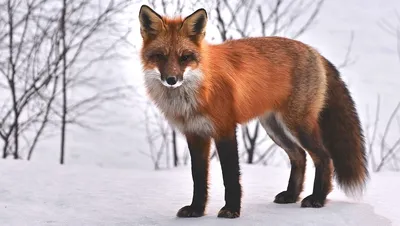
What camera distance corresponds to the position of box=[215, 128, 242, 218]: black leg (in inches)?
165

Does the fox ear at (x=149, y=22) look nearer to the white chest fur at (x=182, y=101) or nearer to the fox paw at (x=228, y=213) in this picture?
the white chest fur at (x=182, y=101)

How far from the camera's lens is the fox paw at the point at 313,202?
4766mm

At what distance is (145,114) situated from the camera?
29.1ft

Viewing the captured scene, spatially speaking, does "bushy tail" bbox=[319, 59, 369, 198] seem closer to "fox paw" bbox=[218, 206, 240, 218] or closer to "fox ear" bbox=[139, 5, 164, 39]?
"fox paw" bbox=[218, 206, 240, 218]

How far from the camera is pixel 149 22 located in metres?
4.12

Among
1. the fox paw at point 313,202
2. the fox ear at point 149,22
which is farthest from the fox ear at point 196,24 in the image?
the fox paw at point 313,202

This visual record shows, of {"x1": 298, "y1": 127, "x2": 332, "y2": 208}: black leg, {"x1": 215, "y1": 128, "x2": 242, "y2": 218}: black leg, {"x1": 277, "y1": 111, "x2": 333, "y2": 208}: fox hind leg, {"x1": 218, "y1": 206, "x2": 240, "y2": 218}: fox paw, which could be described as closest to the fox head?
{"x1": 215, "y1": 128, "x2": 242, "y2": 218}: black leg

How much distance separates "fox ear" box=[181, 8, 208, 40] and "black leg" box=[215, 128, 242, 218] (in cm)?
74

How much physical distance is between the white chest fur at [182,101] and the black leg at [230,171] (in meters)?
0.14

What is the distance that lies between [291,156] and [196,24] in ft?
5.42

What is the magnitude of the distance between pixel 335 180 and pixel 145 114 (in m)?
4.33

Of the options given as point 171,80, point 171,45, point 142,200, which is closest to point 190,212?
point 142,200

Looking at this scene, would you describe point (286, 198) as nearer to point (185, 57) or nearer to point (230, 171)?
point (230, 171)

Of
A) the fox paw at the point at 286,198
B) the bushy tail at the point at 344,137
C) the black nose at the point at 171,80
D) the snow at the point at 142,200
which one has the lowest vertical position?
the snow at the point at 142,200
